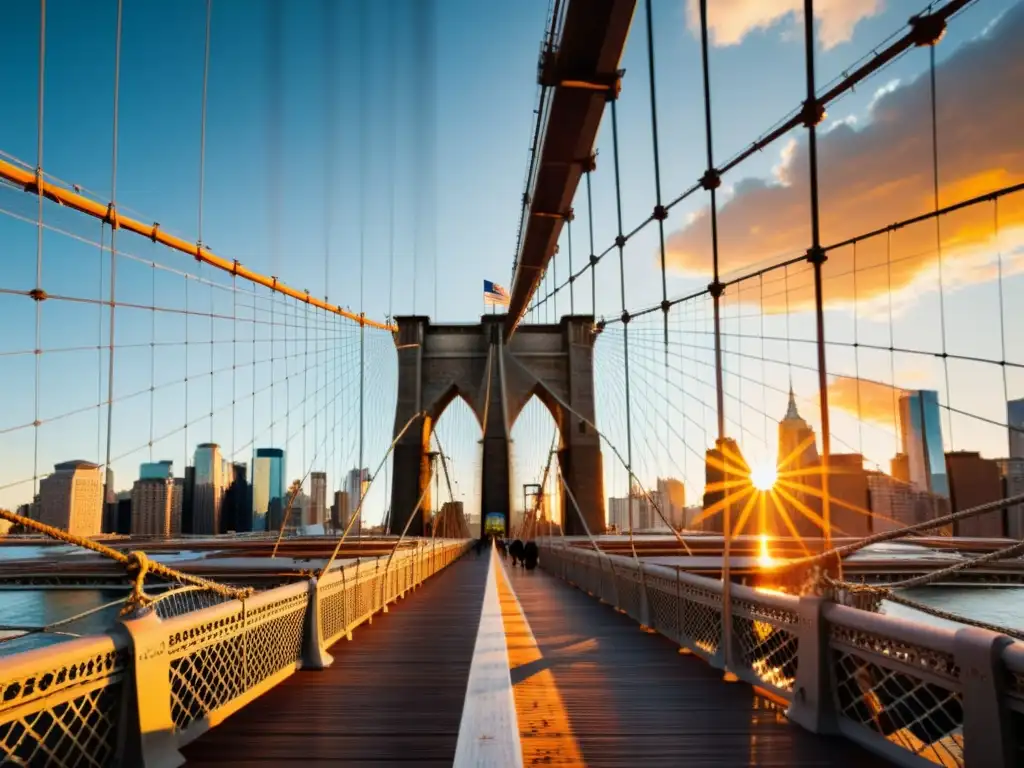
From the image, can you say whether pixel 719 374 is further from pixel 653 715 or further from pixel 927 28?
pixel 653 715

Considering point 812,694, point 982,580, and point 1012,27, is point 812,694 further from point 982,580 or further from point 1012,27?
point 982,580

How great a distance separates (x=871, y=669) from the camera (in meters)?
4.34

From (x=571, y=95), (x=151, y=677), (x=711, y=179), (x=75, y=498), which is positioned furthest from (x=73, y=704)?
(x=75, y=498)

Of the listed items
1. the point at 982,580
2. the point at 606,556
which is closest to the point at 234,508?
the point at 982,580

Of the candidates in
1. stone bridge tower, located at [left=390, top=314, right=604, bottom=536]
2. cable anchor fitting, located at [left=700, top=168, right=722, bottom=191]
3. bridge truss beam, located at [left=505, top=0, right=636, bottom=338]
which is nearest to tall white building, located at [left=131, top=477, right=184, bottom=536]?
stone bridge tower, located at [left=390, top=314, right=604, bottom=536]

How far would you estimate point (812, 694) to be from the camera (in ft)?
14.4

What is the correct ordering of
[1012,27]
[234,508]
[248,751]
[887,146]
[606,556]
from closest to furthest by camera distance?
1. [248,751]
2. [1012,27]
3. [606,556]
4. [887,146]
5. [234,508]

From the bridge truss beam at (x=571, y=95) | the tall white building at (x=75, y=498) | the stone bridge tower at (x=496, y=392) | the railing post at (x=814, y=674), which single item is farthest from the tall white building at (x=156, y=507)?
the railing post at (x=814, y=674)

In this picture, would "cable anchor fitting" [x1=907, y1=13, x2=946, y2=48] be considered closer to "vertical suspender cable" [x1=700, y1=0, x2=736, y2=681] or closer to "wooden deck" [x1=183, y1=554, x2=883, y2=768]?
"vertical suspender cable" [x1=700, y1=0, x2=736, y2=681]

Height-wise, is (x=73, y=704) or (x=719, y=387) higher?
(x=719, y=387)

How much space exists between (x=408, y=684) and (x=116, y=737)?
2.87 m

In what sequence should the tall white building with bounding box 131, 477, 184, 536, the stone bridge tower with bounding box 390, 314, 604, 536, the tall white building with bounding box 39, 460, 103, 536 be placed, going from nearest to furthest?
the tall white building with bounding box 39, 460, 103, 536
the stone bridge tower with bounding box 390, 314, 604, 536
the tall white building with bounding box 131, 477, 184, 536

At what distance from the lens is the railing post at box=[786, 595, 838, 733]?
170 inches

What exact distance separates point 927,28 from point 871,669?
7880 millimetres
